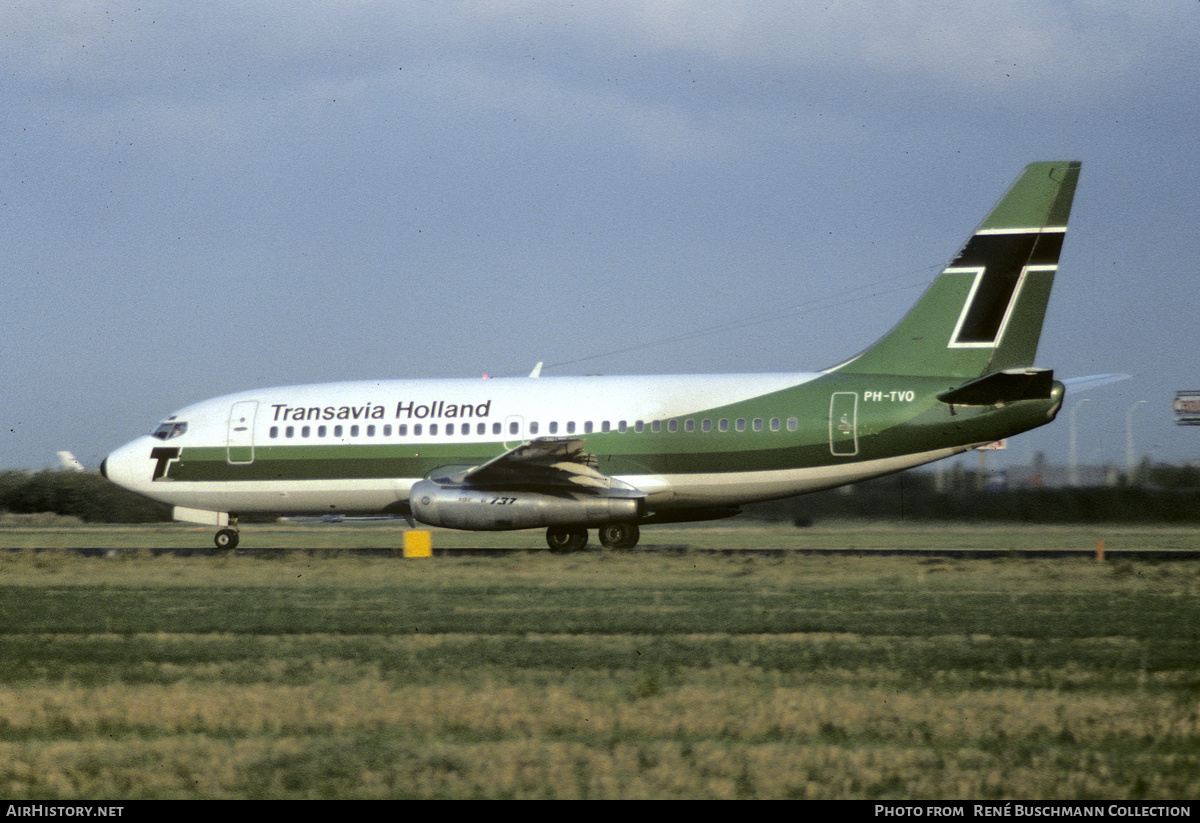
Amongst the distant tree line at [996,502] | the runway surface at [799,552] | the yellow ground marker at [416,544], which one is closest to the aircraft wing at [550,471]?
the yellow ground marker at [416,544]

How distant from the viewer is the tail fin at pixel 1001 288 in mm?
23891

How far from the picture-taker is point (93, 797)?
7203 mm

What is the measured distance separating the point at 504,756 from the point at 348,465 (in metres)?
19.8

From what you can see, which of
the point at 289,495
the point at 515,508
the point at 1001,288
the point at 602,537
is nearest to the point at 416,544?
the point at 515,508

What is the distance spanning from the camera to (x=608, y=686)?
10.5 meters

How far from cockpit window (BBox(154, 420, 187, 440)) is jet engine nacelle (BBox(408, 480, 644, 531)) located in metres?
6.87

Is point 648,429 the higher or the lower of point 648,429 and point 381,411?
the lower

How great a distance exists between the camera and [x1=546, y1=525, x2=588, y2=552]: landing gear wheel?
27016 mm

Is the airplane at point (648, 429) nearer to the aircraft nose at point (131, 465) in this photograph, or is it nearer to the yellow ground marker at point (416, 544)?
the aircraft nose at point (131, 465)

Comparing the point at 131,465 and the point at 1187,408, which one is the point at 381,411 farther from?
the point at 1187,408

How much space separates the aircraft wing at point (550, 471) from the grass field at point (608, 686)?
431cm

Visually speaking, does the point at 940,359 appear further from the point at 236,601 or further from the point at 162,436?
the point at 162,436

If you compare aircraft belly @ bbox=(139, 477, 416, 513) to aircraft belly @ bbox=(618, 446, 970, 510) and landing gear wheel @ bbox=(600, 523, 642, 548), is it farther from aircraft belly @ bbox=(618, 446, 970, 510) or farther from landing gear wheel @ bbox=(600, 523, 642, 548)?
aircraft belly @ bbox=(618, 446, 970, 510)

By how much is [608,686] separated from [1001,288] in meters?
16.0
